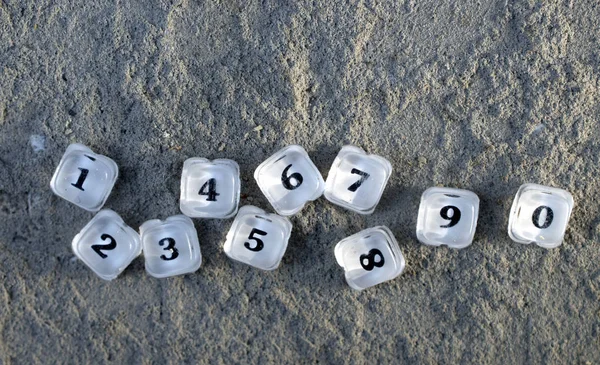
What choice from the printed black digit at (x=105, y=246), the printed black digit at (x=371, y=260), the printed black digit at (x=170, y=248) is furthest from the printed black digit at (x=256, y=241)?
the printed black digit at (x=105, y=246)

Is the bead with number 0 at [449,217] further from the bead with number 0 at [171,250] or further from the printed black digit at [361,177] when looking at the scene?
the bead with number 0 at [171,250]

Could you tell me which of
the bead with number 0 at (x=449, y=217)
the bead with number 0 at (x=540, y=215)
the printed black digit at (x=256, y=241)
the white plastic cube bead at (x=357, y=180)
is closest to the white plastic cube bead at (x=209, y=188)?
the printed black digit at (x=256, y=241)

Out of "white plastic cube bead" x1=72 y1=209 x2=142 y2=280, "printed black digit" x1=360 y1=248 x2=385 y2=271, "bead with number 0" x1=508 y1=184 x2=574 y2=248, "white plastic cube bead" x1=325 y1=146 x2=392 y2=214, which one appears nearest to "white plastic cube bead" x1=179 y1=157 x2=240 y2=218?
"white plastic cube bead" x1=72 y1=209 x2=142 y2=280

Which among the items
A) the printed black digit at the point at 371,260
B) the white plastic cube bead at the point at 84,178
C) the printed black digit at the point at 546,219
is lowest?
the printed black digit at the point at 371,260

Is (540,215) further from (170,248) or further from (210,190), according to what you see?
(170,248)

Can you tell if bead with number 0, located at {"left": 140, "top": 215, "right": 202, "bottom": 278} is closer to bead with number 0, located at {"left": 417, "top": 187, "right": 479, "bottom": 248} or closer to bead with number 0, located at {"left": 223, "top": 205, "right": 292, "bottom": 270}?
bead with number 0, located at {"left": 223, "top": 205, "right": 292, "bottom": 270}

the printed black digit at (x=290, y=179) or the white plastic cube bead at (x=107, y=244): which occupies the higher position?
the printed black digit at (x=290, y=179)

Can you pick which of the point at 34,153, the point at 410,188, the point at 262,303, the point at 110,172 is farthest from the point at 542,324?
the point at 34,153
